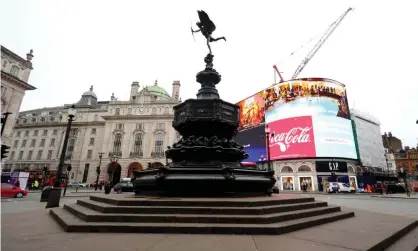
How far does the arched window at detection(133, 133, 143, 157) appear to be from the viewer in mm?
50188

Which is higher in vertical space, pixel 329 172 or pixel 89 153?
pixel 89 153

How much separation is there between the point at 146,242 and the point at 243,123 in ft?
184

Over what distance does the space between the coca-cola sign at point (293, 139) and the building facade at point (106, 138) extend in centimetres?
2298

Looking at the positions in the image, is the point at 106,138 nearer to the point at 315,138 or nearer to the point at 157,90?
the point at 157,90

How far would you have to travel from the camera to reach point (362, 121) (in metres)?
54.9

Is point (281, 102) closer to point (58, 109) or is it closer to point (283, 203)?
point (283, 203)

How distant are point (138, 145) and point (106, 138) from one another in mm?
8148

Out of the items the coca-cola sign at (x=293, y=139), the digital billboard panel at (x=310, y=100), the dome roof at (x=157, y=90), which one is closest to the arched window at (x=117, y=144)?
the dome roof at (x=157, y=90)

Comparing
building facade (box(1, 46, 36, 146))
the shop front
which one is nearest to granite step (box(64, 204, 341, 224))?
building facade (box(1, 46, 36, 146))

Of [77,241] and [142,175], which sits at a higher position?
[142,175]

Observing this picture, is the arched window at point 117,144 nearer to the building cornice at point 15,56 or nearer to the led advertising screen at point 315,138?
the building cornice at point 15,56

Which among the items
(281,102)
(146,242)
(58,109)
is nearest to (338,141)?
(281,102)

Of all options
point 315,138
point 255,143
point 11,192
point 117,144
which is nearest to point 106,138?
point 117,144

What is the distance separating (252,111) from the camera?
56.6 m
